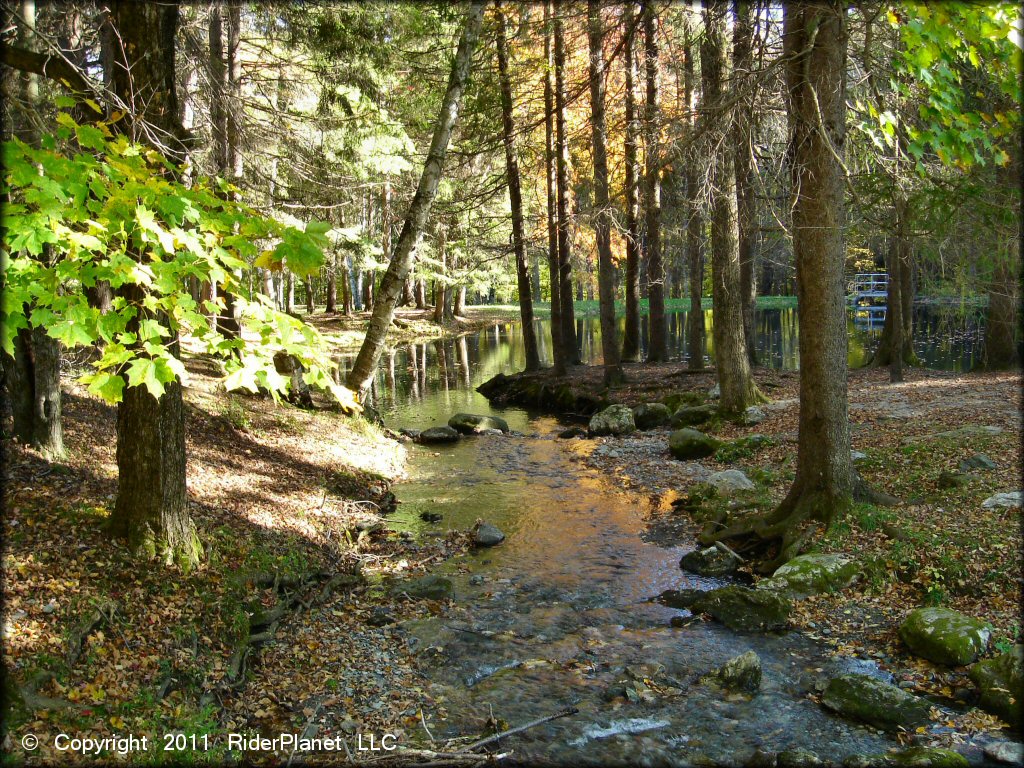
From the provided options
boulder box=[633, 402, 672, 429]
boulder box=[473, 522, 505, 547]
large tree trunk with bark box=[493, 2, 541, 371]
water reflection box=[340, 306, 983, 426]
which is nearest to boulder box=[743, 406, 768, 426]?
boulder box=[633, 402, 672, 429]

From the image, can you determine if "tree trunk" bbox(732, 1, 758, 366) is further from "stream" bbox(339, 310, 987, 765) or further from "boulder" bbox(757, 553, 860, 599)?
"stream" bbox(339, 310, 987, 765)

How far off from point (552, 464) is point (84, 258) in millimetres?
10973

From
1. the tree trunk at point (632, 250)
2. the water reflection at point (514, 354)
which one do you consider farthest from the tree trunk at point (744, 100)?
the water reflection at point (514, 354)

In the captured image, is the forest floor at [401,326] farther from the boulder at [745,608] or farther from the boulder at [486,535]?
the boulder at [745,608]

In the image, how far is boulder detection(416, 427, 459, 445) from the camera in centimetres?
1642

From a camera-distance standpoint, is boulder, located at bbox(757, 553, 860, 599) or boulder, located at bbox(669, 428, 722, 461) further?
boulder, located at bbox(669, 428, 722, 461)

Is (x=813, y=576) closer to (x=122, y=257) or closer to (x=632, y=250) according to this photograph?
(x=122, y=257)

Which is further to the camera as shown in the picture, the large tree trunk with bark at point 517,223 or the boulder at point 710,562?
the large tree trunk with bark at point 517,223

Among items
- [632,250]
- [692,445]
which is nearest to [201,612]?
[692,445]

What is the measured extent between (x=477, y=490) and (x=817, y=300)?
21.5ft

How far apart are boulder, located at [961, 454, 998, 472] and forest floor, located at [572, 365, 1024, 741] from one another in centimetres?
10

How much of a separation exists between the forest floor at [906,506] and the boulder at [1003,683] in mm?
107

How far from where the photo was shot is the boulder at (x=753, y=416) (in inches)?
562

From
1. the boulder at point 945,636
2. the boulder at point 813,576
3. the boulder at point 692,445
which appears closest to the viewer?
the boulder at point 945,636
